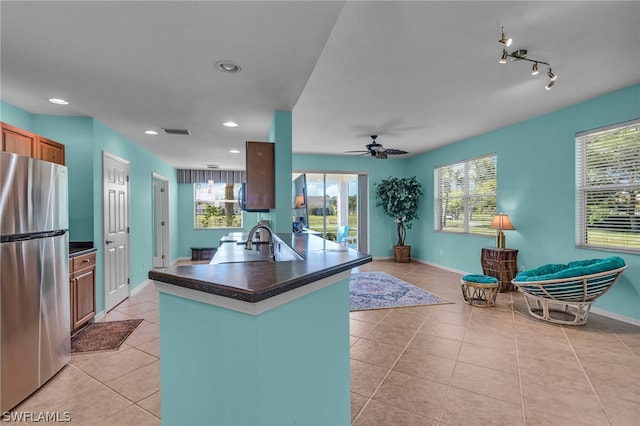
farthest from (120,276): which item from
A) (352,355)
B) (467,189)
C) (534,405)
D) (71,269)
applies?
(467,189)

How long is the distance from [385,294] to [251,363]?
375 centimetres

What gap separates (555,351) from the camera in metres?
2.67

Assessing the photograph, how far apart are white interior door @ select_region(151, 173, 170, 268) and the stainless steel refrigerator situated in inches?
188

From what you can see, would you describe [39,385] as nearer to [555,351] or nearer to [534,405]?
[534,405]

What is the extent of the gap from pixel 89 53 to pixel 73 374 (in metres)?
2.39

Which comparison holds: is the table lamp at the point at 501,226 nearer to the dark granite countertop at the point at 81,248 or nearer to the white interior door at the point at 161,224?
the dark granite countertop at the point at 81,248

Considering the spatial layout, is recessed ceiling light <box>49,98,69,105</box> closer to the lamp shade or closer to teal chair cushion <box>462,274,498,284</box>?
teal chair cushion <box>462,274,498,284</box>

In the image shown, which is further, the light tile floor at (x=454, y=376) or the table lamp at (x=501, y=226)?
the table lamp at (x=501, y=226)

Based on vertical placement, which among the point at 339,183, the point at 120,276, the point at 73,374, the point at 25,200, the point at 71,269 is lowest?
the point at 73,374

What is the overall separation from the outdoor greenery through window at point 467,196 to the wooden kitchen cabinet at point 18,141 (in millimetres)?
6110

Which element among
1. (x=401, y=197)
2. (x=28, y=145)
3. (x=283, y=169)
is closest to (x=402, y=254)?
(x=401, y=197)

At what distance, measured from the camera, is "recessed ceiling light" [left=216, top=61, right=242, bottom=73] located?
215cm

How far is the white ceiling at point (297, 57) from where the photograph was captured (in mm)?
1680

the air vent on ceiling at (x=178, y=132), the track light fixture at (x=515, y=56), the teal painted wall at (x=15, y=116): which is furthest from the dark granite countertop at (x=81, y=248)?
the track light fixture at (x=515, y=56)
